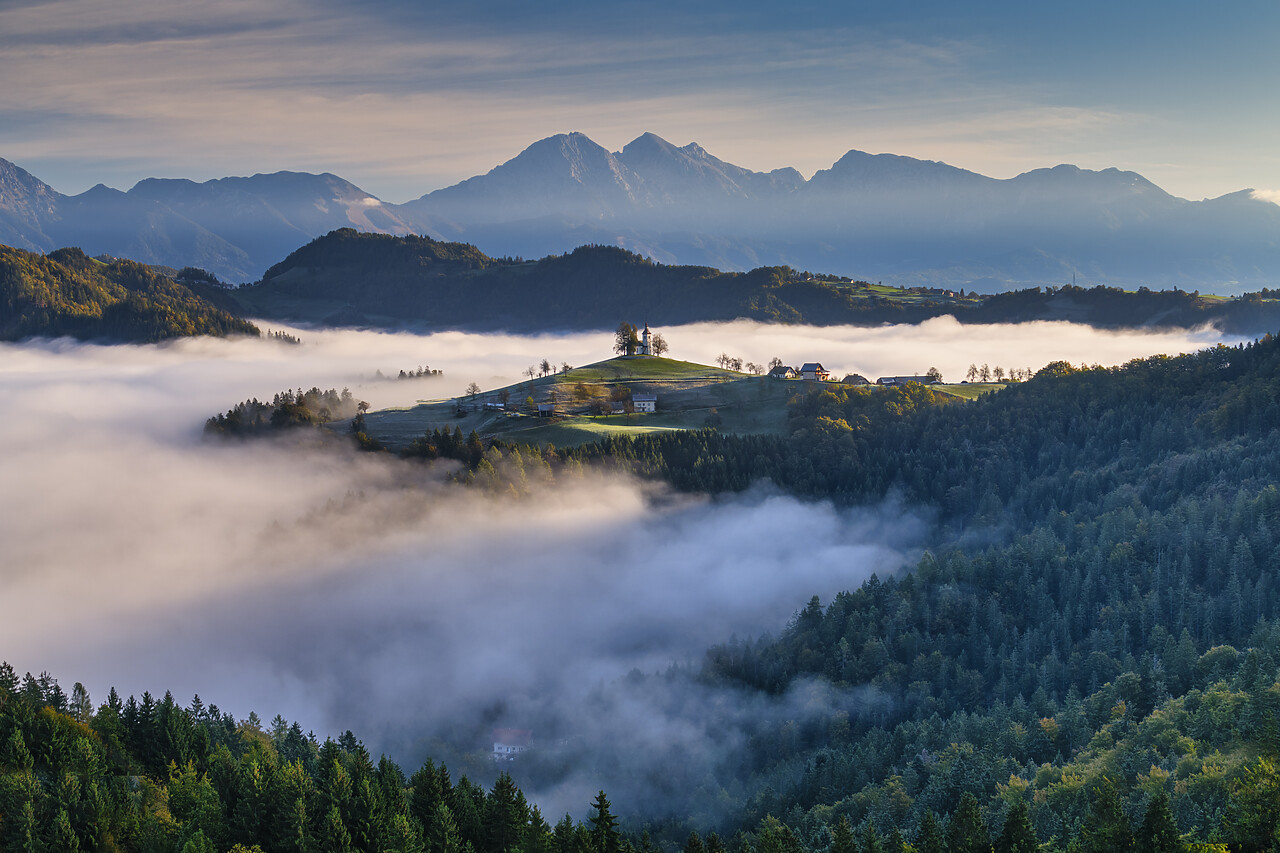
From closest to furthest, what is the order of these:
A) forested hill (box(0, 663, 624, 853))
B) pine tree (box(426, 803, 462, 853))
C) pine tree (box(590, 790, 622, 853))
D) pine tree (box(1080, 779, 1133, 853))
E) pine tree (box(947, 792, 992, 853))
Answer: pine tree (box(1080, 779, 1133, 853)), forested hill (box(0, 663, 624, 853)), pine tree (box(590, 790, 622, 853)), pine tree (box(426, 803, 462, 853)), pine tree (box(947, 792, 992, 853))

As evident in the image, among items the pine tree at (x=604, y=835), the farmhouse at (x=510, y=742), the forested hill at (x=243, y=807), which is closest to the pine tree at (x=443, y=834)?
the forested hill at (x=243, y=807)

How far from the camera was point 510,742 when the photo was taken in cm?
15712

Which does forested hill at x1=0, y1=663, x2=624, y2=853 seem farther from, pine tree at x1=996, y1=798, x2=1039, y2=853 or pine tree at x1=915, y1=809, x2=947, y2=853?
pine tree at x1=996, y1=798, x2=1039, y2=853

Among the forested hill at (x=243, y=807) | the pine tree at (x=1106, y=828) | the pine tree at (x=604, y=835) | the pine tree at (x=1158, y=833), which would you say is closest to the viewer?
the pine tree at (x=1158, y=833)

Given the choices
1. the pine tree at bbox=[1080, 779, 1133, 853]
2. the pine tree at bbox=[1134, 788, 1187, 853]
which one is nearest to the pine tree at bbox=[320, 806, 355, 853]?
the pine tree at bbox=[1080, 779, 1133, 853]

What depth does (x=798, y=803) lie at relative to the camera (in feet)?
381

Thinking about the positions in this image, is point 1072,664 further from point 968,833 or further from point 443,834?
point 443,834

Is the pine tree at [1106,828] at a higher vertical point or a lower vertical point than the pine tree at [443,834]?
higher

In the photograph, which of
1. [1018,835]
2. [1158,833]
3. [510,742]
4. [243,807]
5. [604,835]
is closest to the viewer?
[1158,833]

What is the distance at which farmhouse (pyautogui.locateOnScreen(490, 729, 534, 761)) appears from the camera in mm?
153000

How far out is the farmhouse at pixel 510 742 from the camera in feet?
502

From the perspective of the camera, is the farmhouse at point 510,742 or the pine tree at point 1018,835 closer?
the pine tree at point 1018,835

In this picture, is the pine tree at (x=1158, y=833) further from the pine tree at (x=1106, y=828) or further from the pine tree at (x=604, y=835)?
the pine tree at (x=604, y=835)

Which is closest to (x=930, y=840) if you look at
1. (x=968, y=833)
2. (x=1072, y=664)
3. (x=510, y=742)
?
(x=968, y=833)
